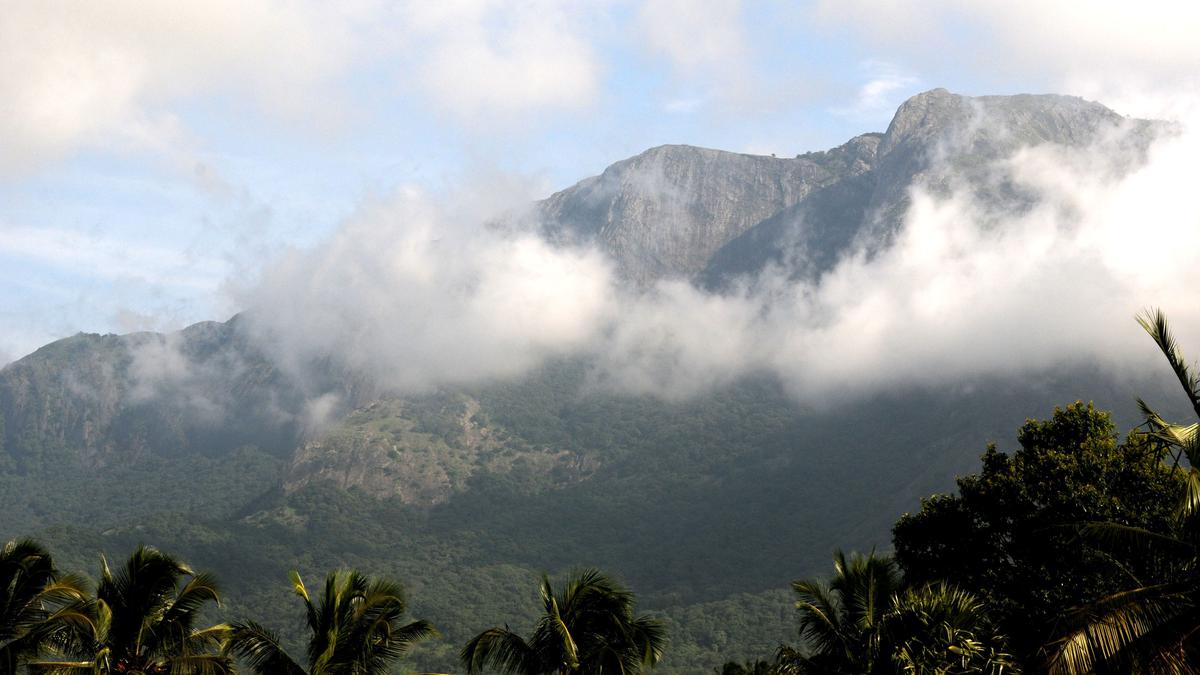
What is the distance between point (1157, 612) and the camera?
1527 centimetres

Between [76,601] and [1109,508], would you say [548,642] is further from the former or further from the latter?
[1109,508]

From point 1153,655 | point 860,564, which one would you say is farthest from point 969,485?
point 1153,655

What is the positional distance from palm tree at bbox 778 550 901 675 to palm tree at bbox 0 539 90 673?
1557 centimetres

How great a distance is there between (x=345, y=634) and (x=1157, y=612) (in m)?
14.9

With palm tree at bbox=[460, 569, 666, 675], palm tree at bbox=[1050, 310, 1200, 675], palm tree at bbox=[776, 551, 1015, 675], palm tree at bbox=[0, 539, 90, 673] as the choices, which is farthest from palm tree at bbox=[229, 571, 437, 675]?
palm tree at bbox=[1050, 310, 1200, 675]

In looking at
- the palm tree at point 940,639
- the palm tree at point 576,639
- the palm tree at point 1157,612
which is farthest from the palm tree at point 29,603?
the palm tree at point 1157,612

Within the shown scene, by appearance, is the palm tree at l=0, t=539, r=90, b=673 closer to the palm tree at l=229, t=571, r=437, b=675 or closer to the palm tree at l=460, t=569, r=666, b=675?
the palm tree at l=229, t=571, r=437, b=675

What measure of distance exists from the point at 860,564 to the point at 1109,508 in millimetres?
11455

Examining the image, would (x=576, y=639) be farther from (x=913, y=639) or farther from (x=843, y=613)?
(x=843, y=613)

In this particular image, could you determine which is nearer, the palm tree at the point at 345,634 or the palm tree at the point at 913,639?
the palm tree at the point at 913,639

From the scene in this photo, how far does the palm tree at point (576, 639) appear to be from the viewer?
901 inches

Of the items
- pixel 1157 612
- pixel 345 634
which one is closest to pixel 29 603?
pixel 345 634

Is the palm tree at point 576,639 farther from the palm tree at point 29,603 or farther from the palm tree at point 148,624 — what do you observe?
the palm tree at point 29,603

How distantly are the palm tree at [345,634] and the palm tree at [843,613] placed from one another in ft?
30.3
